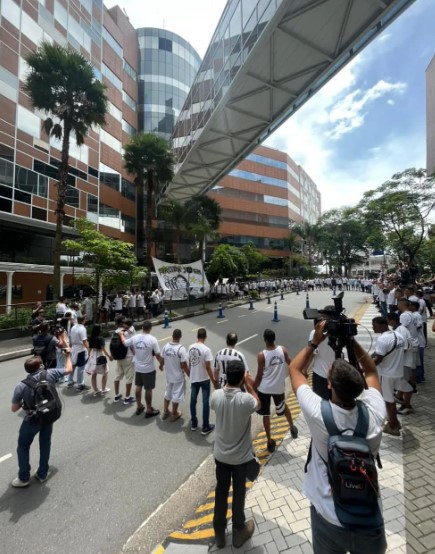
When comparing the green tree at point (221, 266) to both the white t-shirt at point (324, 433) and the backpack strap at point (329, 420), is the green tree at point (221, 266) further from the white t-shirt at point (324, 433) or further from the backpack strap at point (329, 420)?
the backpack strap at point (329, 420)

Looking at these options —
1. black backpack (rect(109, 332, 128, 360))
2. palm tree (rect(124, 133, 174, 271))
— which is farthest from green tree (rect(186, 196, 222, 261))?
black backpack (rect(109, 332, 128, 360))

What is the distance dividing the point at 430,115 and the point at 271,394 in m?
39.3

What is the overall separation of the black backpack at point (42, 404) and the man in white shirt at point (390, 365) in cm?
455

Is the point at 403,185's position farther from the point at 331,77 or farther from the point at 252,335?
the point at 252,335

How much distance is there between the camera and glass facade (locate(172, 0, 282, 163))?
10273 millimetres

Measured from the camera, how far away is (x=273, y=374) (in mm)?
4352

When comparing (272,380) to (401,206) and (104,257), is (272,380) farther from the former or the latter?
(401,206)

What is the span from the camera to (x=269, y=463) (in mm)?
3781

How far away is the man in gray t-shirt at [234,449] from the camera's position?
106 inches

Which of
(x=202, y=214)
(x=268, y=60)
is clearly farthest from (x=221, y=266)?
(x=268, y=60)

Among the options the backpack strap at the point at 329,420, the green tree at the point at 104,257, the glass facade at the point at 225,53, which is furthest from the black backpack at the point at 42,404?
the glass facade at the point at 225,53

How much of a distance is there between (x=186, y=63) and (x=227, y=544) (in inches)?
2199

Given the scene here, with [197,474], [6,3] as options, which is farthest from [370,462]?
[6,3]

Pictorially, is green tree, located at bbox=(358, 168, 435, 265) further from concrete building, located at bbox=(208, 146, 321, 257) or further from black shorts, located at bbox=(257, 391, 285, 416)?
concrete building, located at bbox=(208, 146, 321, 257)
